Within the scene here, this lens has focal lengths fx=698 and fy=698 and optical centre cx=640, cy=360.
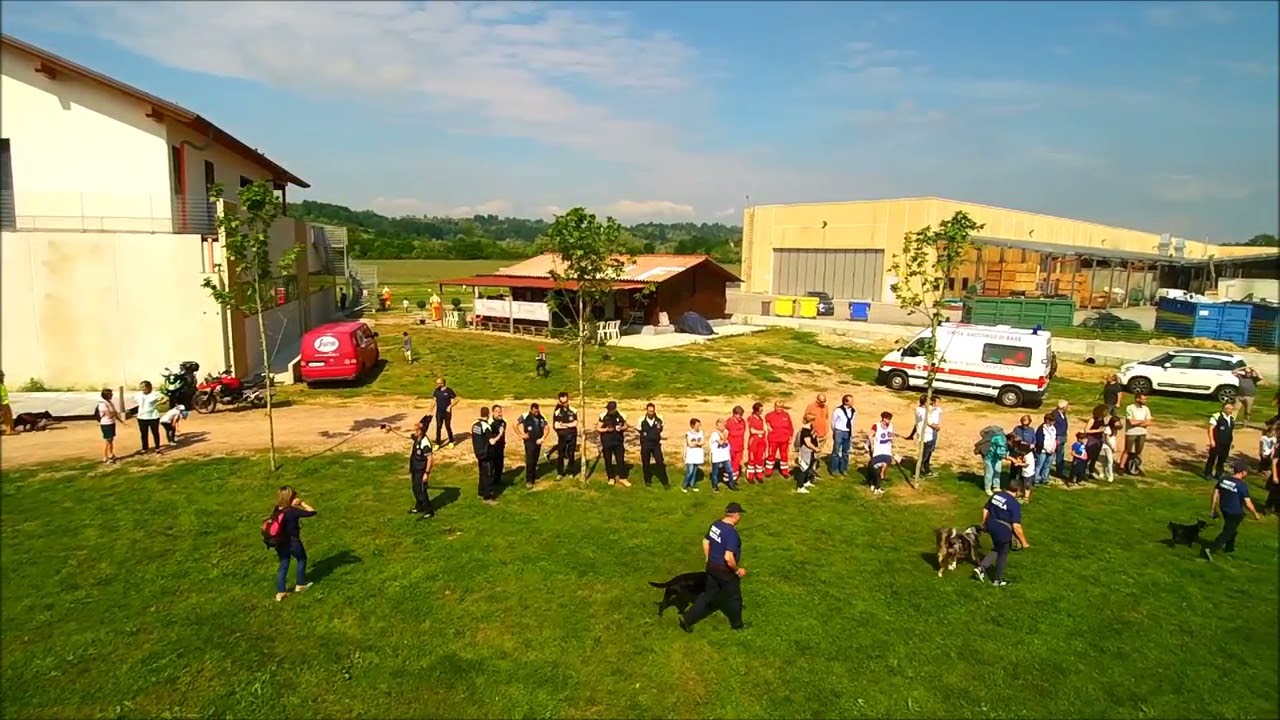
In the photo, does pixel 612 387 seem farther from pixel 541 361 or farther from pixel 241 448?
pixel 241 448

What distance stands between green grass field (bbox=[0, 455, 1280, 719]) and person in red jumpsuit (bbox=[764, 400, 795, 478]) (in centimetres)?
171

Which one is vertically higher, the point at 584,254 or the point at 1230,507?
the point at 584,254

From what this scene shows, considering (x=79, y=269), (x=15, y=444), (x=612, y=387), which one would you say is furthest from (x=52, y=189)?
(x=612, y=387)

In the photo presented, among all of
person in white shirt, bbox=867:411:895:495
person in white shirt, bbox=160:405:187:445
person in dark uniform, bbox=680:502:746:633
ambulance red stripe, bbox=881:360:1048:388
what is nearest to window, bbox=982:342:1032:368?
ambulance red stripe, bbox=881:360:1048:388

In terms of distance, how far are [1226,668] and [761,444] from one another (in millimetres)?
7579

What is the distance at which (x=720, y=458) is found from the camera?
1309 cm

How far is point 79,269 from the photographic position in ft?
63.7

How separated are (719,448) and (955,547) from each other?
453cm

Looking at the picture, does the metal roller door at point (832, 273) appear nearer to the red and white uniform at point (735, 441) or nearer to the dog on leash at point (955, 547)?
the red and white uniform at point (735, 441)

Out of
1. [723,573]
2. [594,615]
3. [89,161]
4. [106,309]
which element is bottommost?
[594,615]

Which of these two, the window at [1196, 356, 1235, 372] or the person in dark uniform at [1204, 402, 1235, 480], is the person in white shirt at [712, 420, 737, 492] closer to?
the person in dark uniform at [1204, 402, 1235, 480]

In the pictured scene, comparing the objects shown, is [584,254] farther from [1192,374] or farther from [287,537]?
[1192,374]

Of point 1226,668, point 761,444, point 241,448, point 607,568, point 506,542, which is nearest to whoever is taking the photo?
point 1226,668

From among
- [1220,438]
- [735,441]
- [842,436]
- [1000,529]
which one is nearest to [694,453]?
[735,441]
